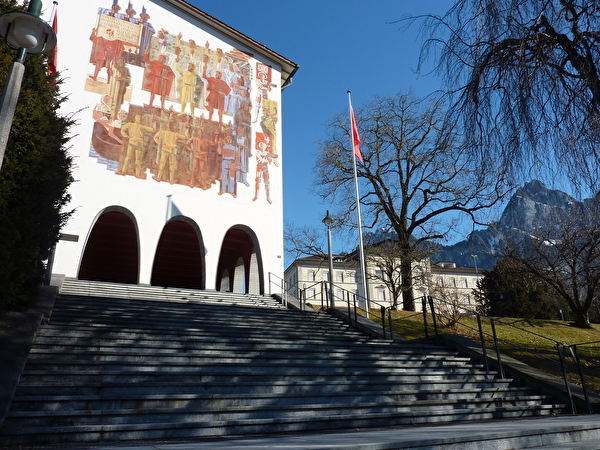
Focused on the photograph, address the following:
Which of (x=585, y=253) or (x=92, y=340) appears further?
(x=585, y=253)

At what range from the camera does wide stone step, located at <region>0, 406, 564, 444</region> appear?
4.10 metres

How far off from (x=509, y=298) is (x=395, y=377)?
92.4 ft

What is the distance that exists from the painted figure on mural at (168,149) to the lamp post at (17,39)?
13348 millimetres

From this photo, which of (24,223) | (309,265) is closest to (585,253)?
(24,223)

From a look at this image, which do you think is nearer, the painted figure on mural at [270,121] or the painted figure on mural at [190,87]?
the painted figure on mural at [190,87]

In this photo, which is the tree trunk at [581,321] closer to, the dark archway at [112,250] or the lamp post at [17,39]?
the dark archway at [112,250]

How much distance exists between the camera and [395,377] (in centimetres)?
711

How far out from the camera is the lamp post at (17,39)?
4301 mm

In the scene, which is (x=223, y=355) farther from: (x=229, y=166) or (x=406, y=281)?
(x=229, y=166)

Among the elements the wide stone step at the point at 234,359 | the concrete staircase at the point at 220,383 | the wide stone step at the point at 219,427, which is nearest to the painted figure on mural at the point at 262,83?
the concrete staircase at the point at 220,383

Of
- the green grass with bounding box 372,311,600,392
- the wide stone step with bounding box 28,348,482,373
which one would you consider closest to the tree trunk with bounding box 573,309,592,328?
the green grass with bounding box 372,311,600,392

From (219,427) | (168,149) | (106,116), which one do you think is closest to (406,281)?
(168,149)

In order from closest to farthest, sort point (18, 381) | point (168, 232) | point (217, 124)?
point (18, 381) → point (217, 124) → point (168, 232)

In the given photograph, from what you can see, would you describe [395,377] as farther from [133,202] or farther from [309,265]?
[309,265]
